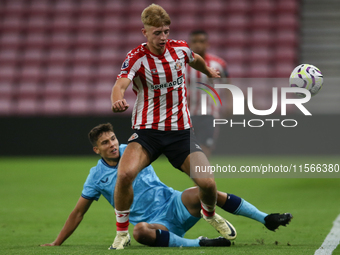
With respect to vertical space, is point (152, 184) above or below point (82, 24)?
below

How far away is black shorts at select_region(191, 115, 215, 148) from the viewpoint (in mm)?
6414

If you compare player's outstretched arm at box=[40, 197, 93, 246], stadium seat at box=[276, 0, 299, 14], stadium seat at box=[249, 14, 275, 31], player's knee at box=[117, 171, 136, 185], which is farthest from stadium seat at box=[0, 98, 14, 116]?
player's knee at box=[117, 171, 136, 185]

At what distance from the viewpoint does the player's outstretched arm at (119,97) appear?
11.8 feet

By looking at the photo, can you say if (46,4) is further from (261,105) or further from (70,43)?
(261,105)

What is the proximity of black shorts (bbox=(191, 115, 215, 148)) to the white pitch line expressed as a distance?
6.28 feet

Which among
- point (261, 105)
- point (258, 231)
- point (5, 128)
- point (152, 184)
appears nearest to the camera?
point (152, 184)

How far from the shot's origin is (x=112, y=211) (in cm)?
657

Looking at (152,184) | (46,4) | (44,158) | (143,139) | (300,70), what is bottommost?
(44,158)

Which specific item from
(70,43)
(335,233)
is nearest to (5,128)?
(70,43)

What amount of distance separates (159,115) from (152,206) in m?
0.92

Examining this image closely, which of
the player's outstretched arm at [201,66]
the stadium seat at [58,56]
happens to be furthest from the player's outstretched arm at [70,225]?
the stadium seat at [58,56]

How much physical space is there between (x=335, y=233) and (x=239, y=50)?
33.0 feet

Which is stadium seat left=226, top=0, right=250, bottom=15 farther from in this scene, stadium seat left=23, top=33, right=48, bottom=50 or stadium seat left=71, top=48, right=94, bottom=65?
stadium seat left=23, top=33, right=48, bottom=50

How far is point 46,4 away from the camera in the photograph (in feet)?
49.5
